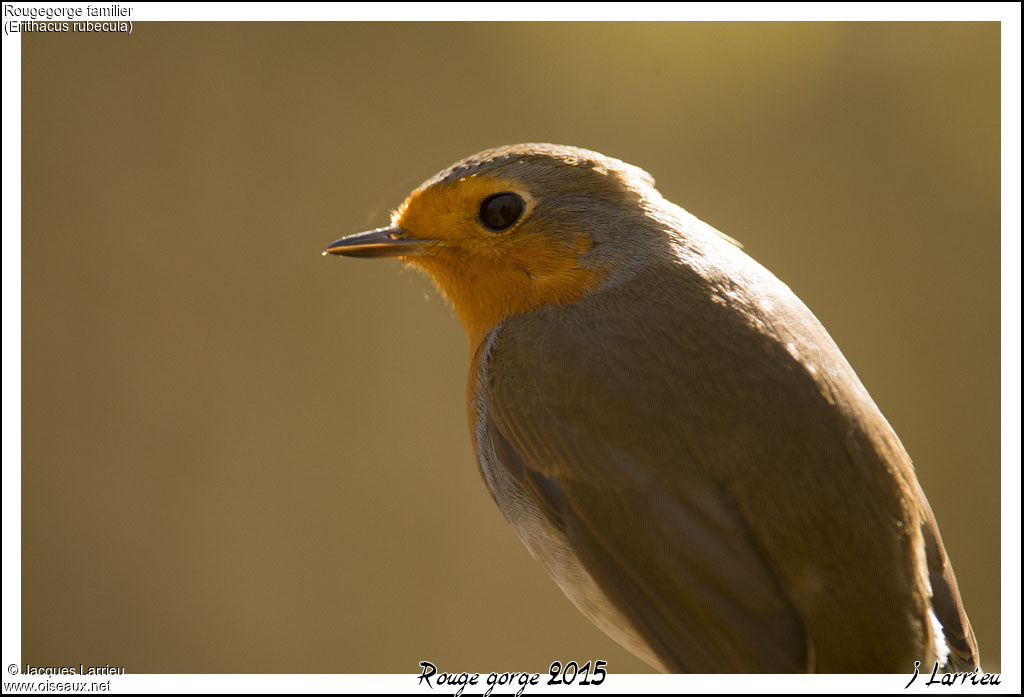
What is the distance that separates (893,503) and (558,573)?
2.36 ft

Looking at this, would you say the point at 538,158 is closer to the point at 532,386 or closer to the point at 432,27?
the point at 532,386

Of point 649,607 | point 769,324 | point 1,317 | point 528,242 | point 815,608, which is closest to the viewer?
point 815,608

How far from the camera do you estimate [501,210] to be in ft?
6.62

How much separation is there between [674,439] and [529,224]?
68 centimetres

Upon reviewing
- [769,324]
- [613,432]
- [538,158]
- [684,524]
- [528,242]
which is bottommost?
[684,524]

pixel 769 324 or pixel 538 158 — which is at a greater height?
pixel 538 158

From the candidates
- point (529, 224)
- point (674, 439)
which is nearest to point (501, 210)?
point (529, 224)

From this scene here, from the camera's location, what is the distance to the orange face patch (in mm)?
1973

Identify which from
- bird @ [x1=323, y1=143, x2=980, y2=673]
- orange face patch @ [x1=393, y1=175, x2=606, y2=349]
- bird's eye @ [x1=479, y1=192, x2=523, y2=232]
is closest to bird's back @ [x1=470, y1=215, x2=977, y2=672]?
bird @ [x1=323, y1=143, x2=980, y2=673]

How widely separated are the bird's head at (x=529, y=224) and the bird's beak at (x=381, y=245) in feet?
0.09

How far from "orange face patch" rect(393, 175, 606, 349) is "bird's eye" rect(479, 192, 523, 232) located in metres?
0.01

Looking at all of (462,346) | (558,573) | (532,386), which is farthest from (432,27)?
(558,573)

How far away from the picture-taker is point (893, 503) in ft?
5.16

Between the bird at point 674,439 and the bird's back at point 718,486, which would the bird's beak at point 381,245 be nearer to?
the bird at point 674,439
